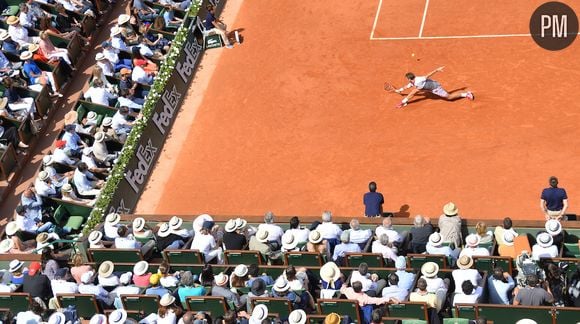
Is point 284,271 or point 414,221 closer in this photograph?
point 284,271

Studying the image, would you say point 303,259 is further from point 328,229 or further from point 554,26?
point 554,26

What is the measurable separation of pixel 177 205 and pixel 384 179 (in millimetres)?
5631

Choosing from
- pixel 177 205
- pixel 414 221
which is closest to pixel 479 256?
pixel 414 221

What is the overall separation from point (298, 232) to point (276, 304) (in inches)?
115

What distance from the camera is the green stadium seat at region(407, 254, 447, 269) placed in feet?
64.4

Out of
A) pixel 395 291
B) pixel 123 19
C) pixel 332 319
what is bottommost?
pixel 332 319

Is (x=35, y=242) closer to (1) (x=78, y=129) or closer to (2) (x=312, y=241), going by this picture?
(1) (x=78, y=129)

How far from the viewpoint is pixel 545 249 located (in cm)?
1914

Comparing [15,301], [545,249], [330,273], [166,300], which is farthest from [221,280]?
[545,249]

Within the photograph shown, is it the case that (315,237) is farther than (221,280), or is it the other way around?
(315,237)

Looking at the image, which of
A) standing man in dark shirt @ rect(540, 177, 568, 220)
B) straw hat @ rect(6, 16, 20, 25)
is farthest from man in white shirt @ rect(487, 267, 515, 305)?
straw hat @ rect(6, 16, 20, 25)

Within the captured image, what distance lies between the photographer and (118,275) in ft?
69.4

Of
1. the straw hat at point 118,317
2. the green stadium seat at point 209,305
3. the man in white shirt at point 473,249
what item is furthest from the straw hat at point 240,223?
the man in white shirt at point 473,249

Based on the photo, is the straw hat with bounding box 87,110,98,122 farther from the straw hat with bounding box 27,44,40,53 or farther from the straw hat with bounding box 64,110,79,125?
the straw hat with bounding box 27,44,40,53
